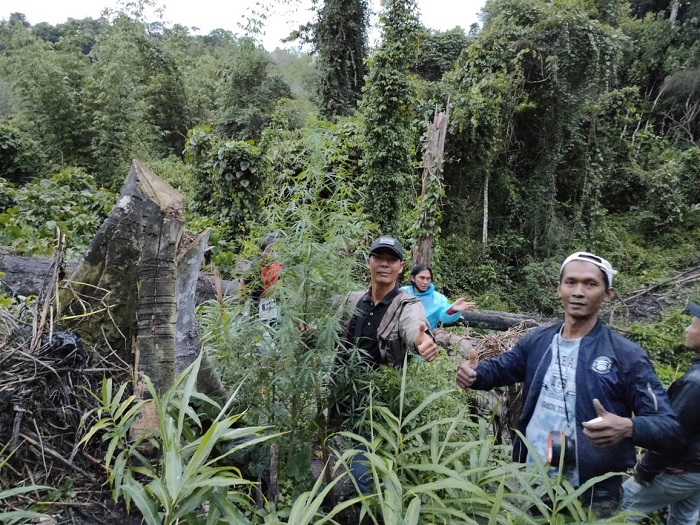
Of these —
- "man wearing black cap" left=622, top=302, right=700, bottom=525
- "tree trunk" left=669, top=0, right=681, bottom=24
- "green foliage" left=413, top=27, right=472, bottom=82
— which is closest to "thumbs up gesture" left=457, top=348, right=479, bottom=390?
"man wearing black cap" left=622, top=302, right=700, bottom=525

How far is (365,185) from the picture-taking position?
9539 mm

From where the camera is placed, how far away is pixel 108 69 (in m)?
15.1

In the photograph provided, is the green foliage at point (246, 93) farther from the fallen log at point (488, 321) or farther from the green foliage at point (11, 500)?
the green foliage at point (11, 500)

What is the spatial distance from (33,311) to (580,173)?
15.4 metres

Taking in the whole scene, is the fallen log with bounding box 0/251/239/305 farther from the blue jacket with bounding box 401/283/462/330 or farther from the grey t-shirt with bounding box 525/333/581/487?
the grey t-shirt with bounding box 525/333/581/487

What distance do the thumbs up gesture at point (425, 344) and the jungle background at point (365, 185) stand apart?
21 cm

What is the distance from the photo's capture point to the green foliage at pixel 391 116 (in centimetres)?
918

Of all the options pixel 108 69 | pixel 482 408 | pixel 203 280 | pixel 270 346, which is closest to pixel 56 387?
pixel 270 346

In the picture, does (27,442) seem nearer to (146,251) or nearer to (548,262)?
(146,251)

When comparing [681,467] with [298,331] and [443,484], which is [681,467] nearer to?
[443,484]

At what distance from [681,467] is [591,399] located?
1041mm

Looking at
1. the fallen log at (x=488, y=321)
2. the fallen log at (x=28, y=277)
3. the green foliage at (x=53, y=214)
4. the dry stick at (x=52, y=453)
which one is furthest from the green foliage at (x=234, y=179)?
the dry stick at (x=52, y=453)

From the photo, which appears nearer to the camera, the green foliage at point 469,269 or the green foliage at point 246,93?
the green foliage at point 469,269

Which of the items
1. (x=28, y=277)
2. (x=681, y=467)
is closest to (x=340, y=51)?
(x=28, y=277)
